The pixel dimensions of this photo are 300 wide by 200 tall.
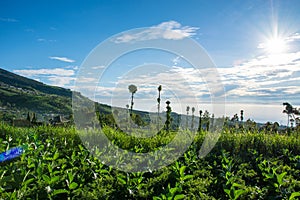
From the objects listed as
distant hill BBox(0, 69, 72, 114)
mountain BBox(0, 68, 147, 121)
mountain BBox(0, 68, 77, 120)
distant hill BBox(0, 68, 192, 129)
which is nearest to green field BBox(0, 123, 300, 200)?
distant hill BBox(0, 68, 192, 129)

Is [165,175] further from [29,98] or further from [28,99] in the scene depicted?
[29,98]

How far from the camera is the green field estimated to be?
370 centimetres

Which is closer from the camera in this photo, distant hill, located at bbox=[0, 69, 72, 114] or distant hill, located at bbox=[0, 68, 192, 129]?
distant hill, located at bbox=[0, 68, 192, 129]

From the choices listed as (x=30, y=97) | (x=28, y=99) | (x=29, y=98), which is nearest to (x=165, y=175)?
(x=28, y=99)

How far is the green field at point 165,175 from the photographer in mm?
3703

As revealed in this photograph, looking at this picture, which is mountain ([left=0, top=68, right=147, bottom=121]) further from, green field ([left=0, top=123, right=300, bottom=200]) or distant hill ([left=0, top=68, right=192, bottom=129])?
green field ([left=0, top=123, right=300, bottom=200])

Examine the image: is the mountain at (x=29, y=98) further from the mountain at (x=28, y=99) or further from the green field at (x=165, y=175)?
the green field at (x=165, y=175)

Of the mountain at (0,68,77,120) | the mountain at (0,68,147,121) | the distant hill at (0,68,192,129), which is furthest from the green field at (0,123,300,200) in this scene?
the mountain at (0,68,77,120)

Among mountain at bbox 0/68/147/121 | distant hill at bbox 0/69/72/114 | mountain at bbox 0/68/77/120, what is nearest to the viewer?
mountain at bbox 0/68/147/121

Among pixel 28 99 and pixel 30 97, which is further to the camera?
pixel 30 97

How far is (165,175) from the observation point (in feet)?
15.1

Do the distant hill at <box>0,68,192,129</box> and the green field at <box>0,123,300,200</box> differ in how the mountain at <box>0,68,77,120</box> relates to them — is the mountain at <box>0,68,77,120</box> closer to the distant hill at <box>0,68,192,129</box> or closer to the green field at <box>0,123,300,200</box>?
the distant hill at <box>0,68,192,129</box>

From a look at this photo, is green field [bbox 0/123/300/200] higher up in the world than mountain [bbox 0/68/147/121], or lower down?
lower down

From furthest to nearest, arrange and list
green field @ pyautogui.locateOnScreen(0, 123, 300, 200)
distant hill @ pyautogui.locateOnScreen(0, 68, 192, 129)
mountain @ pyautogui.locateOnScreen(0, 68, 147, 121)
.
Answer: mountain @ pyautogui.locateOnScreen(0, 68, 147, 121)
distant hill @ pyautogui.locateOnScreen(0, 68, 192, 129)
green field @ pyautogui.locateOnScreen(0, 123, 300, 200)
